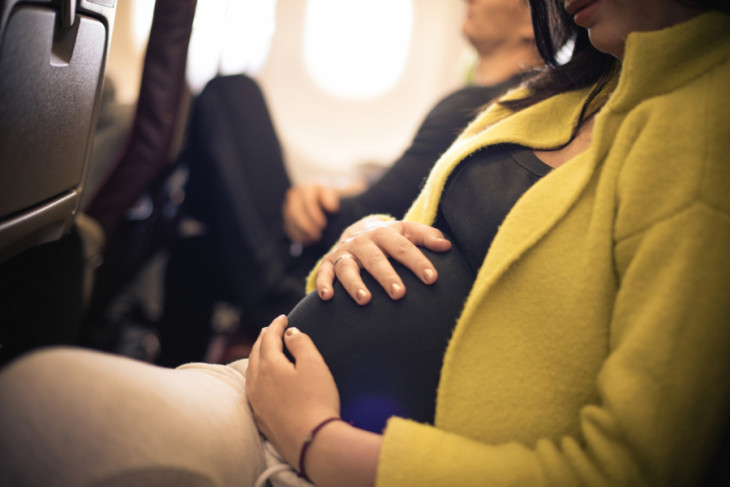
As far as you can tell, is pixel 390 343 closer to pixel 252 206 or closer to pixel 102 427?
pixel 102 427

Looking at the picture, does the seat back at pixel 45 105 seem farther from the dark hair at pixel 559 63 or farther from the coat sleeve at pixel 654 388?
the dark hair at pixel 559 63

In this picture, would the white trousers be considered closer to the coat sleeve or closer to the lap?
the lap

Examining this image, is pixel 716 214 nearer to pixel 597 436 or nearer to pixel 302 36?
pixel 597 436

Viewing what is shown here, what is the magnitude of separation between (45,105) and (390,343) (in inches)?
18.6

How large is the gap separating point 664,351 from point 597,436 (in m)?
0.10

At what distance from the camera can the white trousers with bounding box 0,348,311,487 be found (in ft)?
1.14

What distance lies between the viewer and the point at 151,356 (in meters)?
1.21

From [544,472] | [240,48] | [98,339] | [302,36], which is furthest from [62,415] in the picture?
[302,36]

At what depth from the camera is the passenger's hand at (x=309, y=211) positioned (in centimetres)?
114

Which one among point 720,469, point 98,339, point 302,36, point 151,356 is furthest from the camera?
point 302,36

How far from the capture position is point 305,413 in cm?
48

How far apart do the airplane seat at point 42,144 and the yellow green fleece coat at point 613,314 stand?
1.62 ft

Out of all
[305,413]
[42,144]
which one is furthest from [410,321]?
[42,144]

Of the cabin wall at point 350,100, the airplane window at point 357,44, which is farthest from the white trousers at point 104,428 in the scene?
the airplane window at point 357,44
